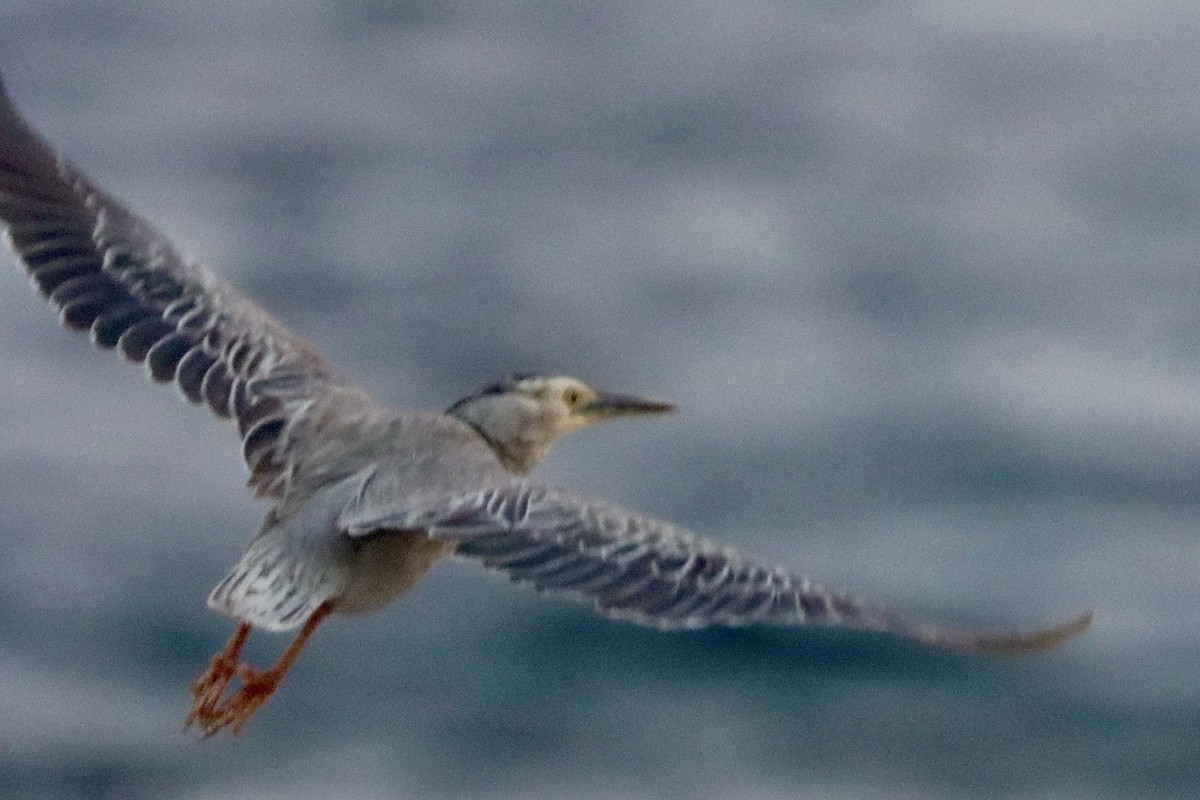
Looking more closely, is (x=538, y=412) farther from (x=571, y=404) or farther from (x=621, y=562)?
(x=621, y=562)

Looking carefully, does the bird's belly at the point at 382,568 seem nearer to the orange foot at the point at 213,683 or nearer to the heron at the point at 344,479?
the heron at the point at 344,479

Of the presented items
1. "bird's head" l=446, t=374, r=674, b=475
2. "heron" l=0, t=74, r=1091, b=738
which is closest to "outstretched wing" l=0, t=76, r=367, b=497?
"heron" l=0, t=74, r=1091, b=738

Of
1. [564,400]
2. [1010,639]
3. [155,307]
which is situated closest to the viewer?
[1010,639]

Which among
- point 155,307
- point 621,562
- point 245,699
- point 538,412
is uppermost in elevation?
point 155,307

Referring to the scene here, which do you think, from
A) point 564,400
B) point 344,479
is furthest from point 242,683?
point 564,400

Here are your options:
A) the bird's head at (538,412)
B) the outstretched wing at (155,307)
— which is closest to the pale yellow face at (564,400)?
the bird's head at (538,412)

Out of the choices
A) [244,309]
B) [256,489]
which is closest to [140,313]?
[244,309]

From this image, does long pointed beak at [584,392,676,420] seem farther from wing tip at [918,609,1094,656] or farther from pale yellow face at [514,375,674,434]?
wing tip at [918,609,1094,656]

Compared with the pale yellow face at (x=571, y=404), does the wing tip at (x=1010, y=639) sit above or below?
below
